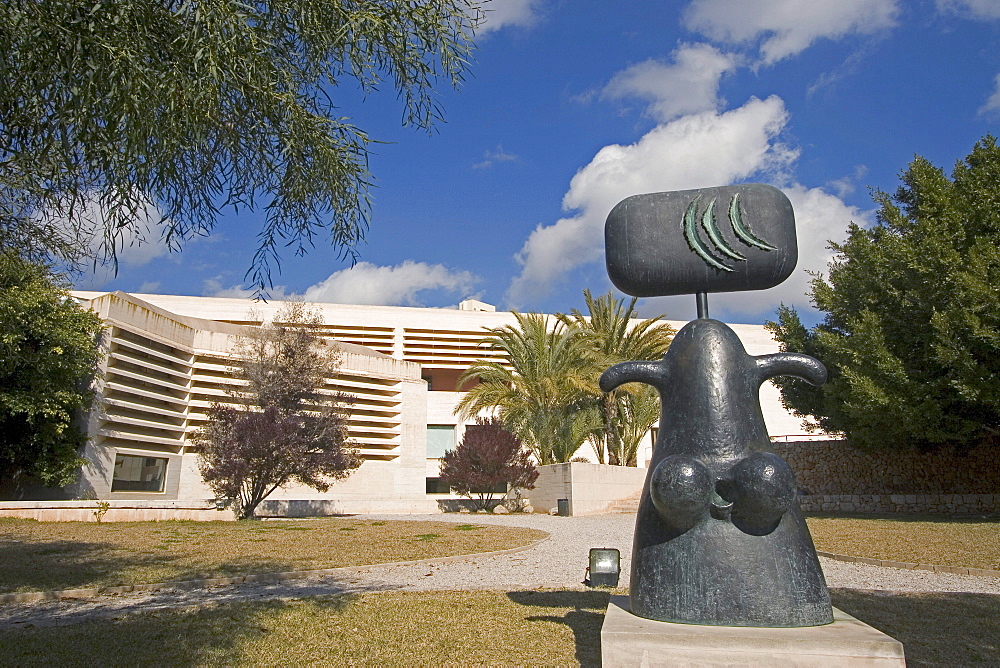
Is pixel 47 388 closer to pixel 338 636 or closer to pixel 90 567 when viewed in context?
pixel 90 567

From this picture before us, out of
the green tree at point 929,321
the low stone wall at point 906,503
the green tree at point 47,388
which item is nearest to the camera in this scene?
the green tree at point 929,321

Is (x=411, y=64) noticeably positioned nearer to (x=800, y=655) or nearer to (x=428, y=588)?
(x=800, y=655)

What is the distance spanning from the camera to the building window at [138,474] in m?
21.0

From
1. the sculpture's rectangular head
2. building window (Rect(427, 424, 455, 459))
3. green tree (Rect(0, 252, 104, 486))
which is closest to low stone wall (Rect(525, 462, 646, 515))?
building window (Rect(427, 424, 455, 459))

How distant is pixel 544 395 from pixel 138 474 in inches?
542

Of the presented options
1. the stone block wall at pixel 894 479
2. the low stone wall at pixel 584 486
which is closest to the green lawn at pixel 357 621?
the stone block wall at pixel 894 479

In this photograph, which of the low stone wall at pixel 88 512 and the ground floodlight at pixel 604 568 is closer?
the ground floodlight at pixel 604 568

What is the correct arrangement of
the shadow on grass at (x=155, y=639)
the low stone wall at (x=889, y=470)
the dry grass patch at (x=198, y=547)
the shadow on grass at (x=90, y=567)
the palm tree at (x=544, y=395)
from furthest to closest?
1. the palm tree at (x=544, y=395)
2. the low stone wall at (x=889, y=470)
3. the dry grass patch at (x=198, y=547)
4. the shadow on grass at (x=90, y=567)
5. the shadow on grass at (x=155, y=639)

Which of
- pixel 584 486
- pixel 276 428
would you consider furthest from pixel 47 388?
pixel 584 486

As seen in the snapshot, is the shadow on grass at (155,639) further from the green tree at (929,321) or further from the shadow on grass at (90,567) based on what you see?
the green tree at (929,321)

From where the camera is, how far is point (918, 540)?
37.5ft

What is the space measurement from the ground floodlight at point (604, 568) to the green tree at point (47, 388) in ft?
52.3

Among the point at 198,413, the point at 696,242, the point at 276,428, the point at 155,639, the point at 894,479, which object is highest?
the point at 198,413

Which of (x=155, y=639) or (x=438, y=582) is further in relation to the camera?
(x=438, y=582)
